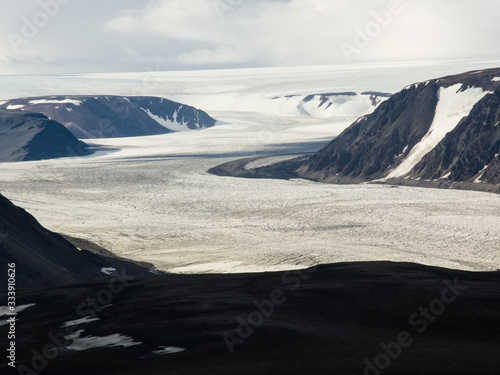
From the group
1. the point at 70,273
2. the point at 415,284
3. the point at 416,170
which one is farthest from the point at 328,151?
the point at 415,284

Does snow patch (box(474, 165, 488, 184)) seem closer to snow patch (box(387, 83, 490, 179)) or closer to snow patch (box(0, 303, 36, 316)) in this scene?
snow patch (box(387, 83, 490, 179))

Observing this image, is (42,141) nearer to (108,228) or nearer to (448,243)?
(108,228)

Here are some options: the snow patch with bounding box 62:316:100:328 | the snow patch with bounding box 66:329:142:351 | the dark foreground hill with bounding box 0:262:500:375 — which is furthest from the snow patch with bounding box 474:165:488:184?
the snow patch with bounding box 66:329:142:351

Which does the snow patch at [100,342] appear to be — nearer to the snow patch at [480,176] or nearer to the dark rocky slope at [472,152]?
the dark rocky slope at [472,152]

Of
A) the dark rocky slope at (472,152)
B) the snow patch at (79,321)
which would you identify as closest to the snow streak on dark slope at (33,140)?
the dark rocky slope at (472,152)

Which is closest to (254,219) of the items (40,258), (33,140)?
(40,258)

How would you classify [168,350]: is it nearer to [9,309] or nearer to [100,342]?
[100,342]
